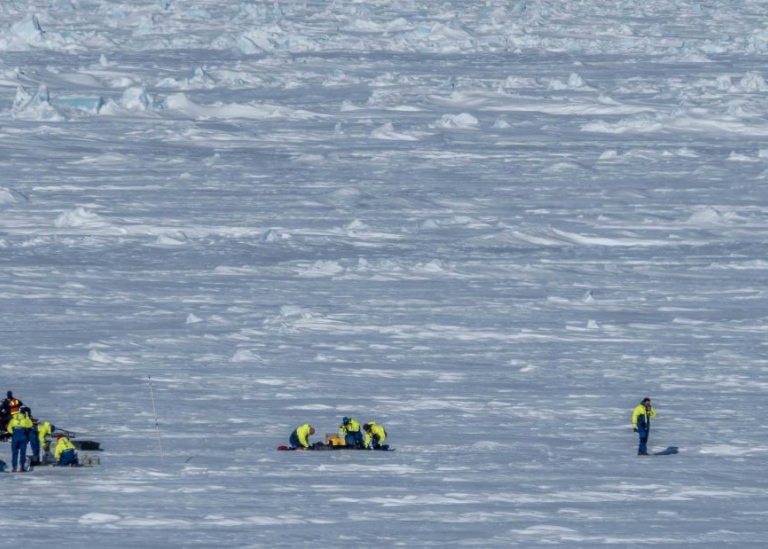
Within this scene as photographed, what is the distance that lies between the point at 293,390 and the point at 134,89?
18159 millimetres

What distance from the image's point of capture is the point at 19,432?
11938mm

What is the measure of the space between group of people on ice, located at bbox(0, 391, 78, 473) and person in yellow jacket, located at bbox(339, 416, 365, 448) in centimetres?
194

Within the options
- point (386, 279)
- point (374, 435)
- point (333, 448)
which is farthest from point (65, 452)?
point (386, 279)

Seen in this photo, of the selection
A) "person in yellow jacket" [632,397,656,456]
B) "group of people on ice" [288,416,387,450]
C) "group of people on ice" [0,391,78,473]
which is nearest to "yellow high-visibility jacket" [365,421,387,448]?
"group of people on ice" [288,416,387,450]

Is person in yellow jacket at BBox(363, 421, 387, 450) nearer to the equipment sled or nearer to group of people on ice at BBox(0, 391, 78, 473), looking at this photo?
the equipment sled

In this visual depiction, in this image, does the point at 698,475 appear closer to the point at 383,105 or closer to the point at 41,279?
Answer: the point at 41,279

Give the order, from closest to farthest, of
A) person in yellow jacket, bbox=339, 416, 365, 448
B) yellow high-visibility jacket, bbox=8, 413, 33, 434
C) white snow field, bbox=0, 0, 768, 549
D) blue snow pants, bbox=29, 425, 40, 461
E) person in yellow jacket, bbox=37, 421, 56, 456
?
1. white snow field, bbox=0, 0, 768, 549
2. yellow high-visibility jacket, bbox=8, 413, 33, 434
3. blue snow pants, bbox=29, 425, 40, 461
4. person in yellow jacket, bbox=37, 421, 56, 456
5. person in yellow jacket, bbox=339, 416, 365, 448

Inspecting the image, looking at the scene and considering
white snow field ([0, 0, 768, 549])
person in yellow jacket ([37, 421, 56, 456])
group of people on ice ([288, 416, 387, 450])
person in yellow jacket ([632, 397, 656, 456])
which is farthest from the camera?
group of people on ice ([288, 416, 387, 450])

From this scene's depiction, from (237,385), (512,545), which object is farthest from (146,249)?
(512,545)

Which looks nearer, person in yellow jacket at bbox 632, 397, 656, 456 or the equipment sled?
person in yellow jacket at bbox 632, 397, 656, 456

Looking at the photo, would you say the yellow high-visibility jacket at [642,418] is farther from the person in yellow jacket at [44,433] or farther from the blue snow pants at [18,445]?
the blue snow pants at [18,445]

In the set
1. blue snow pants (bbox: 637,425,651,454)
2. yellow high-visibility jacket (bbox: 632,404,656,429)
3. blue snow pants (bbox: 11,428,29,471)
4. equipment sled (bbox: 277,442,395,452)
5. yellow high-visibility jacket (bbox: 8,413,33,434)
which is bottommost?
blue snow pants (bbox: 11,428,29,471)

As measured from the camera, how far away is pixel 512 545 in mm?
10312

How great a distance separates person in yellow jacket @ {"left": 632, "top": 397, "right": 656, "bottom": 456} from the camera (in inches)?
512
